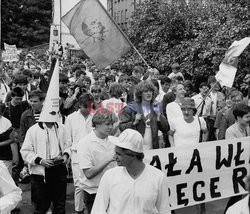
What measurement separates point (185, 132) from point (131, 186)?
3.32 metres

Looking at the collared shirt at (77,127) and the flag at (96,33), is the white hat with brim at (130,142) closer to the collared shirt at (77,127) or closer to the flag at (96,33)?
the collared shirt at (77,127)

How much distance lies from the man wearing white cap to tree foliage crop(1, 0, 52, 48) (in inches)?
2150

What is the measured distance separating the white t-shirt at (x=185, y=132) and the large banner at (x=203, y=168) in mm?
306

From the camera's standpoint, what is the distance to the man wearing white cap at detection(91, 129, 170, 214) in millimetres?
3944

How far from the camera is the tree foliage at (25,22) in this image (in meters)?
57.6

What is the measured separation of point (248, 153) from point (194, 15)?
1467 cm

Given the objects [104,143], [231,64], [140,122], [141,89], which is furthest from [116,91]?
[104,143]

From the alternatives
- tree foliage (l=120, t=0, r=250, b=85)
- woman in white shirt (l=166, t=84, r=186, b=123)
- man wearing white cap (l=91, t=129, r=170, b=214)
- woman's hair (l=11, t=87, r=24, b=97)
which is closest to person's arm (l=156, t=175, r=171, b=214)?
man wearing white cap (l=91, t=129, r=170, b=214)

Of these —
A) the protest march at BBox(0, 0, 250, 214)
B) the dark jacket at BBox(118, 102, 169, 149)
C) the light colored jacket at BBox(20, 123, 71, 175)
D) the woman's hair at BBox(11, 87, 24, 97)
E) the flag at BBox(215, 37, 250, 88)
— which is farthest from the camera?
the flag at BBox(215, 37, 250, 88)

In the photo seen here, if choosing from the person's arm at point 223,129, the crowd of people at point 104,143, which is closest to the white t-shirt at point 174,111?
the crowd of people at point 104,143

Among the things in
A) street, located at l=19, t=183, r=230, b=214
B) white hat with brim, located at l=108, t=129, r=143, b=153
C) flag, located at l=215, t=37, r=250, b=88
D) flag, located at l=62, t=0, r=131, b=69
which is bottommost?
street, located at l=19, t=183, r=230, b=214

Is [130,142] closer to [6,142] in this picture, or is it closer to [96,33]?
[6,142]

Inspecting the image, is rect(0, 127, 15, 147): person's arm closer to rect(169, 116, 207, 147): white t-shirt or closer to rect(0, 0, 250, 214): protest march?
rect(0, 0, 250, 214): protest march

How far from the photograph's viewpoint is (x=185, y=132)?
716 cm
